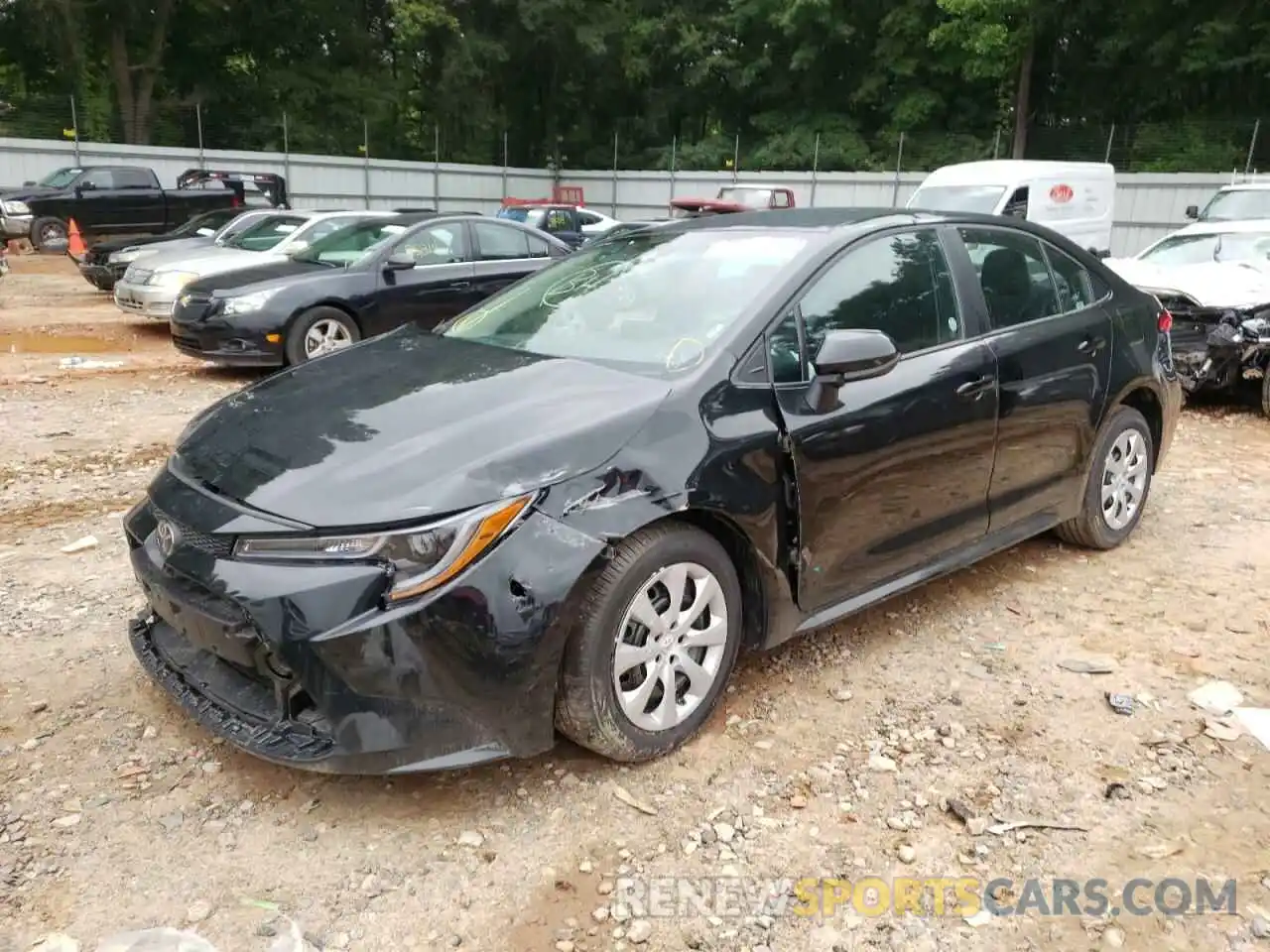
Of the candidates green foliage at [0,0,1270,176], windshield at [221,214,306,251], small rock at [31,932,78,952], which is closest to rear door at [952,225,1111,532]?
small rock at [31,932,78,952]

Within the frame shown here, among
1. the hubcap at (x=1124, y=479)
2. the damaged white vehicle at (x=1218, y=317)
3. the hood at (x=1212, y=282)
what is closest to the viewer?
the hubcap at (x=1124, y=479)

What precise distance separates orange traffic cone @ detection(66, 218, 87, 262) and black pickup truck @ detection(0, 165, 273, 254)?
0.32 m

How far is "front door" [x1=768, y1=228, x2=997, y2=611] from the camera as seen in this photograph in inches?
128

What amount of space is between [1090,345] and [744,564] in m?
2.22

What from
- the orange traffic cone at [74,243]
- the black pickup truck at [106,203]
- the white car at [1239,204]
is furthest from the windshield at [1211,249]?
the black pickup truck at [106,203]

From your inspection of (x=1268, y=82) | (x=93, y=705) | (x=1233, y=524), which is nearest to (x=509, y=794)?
(x=93, y=705)

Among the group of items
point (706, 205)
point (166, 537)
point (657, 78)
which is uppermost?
point (657, 78)

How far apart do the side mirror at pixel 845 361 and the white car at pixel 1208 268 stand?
19.5 feet

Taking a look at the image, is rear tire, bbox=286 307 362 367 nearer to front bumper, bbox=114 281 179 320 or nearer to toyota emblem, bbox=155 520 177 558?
front bumper, bbox=114 281 179 320

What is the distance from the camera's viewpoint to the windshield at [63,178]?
64.1 ft

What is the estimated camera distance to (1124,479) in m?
4.80

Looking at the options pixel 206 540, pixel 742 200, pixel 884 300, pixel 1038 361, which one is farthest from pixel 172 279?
pixel 742 200

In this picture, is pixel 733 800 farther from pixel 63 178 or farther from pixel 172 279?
pixel 63 178

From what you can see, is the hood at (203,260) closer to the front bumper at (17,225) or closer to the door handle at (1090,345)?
the door handle at (1090,345)
